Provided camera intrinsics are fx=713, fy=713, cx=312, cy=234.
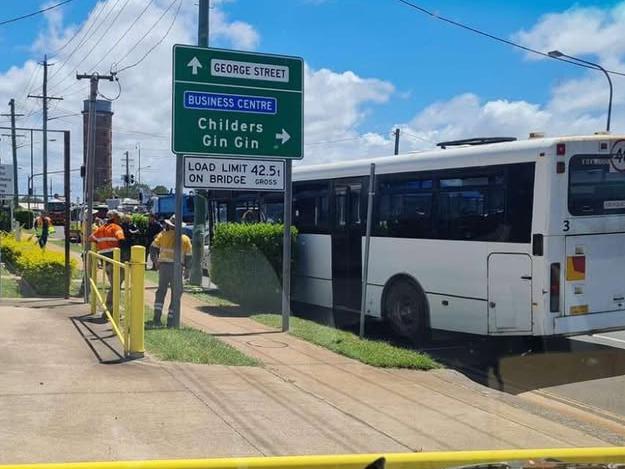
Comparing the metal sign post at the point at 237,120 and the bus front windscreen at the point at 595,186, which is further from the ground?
the metal sign post at the point at 237,120

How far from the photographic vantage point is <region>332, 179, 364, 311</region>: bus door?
12086 millimetres

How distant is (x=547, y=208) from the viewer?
8742mm

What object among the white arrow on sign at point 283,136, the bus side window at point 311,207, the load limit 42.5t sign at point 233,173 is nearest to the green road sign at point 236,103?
the white arrow on sign at point 283,136

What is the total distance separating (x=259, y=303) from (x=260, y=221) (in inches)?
Result: 81.6

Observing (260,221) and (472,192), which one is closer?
(472,192)

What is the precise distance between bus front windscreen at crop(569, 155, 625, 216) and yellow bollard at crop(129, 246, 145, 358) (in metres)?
5.25

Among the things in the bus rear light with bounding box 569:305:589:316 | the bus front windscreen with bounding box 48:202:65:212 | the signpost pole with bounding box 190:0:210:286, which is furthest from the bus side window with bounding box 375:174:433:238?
the bus front windscreen with bounding box 48:202:65:212

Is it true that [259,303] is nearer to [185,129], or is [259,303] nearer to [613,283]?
[185,129]

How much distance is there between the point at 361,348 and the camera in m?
9.60

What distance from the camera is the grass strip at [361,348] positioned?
891 cm

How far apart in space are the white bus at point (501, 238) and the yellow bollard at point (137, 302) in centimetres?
435

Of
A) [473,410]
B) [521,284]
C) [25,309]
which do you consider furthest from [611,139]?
[25,309]

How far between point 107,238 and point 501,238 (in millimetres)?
6663

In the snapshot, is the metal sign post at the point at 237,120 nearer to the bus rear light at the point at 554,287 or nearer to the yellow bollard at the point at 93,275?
the yellow bollard at the point at 93,275
